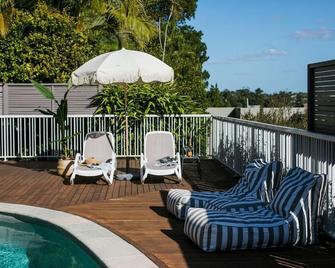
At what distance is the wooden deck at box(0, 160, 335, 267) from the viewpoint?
5184 millimetres

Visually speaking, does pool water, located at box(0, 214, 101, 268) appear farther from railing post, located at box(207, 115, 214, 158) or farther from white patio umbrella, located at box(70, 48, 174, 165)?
railing post, located at box(207, 115, 214, 158)

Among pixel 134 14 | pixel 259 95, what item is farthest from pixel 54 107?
pixel 259 95

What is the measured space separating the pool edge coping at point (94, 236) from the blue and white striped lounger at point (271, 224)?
68 centimetres

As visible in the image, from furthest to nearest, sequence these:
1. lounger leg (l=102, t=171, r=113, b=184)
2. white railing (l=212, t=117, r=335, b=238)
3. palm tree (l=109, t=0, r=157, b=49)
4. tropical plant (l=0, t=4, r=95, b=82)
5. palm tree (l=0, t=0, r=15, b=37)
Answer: palm tree (l=109, t=0, r=157, b=49), palm tree (l=0, t=0, r=15, b=37), tropical plant (l=0, t=4, r=95, b=82), lounger leg (l=102, t=171, r=113, b=184), white railing (l=212, t=117, r=335, b=238)

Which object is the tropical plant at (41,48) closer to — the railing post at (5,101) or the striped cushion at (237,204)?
the railing post at (5,101)

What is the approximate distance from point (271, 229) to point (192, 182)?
5038 mm

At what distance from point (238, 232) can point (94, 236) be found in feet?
5.52

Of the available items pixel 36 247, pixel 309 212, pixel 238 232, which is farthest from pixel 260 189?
pixel 36 247

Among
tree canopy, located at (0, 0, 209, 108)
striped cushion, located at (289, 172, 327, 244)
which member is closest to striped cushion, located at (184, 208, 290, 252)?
striped cushion, located at (289, 172, 327, 244)

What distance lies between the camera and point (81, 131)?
47.1 ft

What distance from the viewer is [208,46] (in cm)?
4484

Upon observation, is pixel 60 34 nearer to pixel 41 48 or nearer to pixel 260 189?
pixel 41 48

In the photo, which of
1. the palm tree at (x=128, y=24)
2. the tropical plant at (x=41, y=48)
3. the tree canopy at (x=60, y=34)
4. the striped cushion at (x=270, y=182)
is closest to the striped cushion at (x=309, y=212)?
the striped cushion at (x=270, y=182)

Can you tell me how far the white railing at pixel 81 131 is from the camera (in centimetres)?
1421
